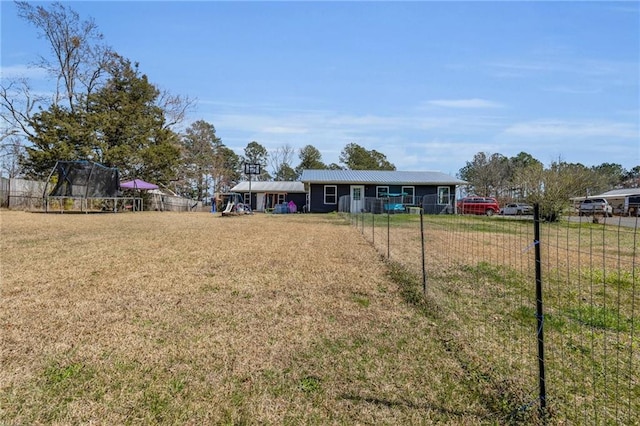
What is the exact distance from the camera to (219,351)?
2.55 meters

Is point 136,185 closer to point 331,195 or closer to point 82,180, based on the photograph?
point 82,180

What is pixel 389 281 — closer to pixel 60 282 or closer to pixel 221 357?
pixel 221 357

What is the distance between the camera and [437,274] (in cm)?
520

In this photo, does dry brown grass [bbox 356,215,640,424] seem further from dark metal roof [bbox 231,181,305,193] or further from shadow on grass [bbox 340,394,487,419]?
dark metal roof [bbox 231,181,305,193]

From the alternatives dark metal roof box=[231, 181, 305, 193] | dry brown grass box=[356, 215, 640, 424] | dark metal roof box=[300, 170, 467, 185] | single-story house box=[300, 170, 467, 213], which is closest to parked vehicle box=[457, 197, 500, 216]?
single-story house box=[300, 170, 467, 213]

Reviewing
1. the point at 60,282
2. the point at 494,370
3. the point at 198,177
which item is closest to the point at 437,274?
the point at 494,370

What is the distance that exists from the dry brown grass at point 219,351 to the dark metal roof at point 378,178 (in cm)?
1830

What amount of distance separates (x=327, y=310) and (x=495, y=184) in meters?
49.2

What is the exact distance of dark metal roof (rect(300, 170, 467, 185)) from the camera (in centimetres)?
2308

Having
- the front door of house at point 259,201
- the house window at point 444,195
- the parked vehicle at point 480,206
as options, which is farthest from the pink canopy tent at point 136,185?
the parked vehicle at point 480,206

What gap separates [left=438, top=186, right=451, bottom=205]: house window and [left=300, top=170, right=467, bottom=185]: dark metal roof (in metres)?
0.66

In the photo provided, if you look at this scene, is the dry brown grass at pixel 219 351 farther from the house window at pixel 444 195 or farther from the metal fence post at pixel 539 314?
the house window at pixel 444 195

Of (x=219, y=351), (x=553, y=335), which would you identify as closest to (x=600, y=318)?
(x=553, y=335)

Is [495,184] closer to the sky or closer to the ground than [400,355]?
closer to the sky
